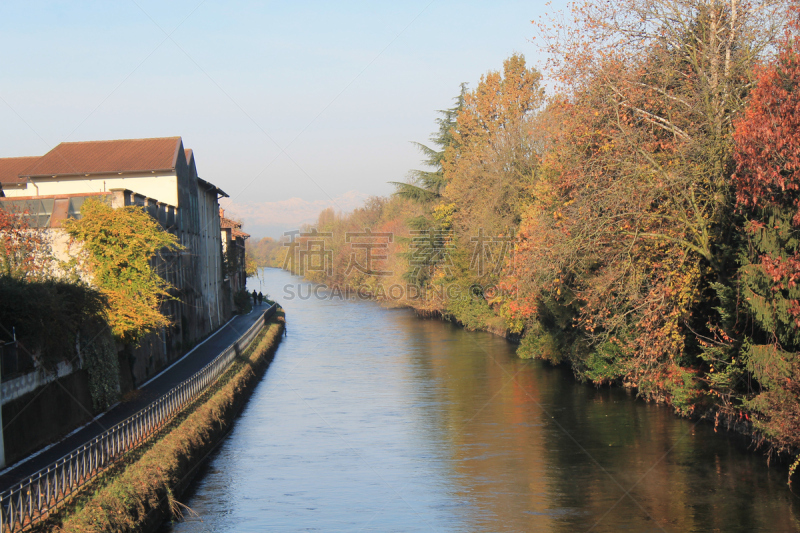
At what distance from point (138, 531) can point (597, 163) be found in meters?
12.9

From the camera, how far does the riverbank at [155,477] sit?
362 inches

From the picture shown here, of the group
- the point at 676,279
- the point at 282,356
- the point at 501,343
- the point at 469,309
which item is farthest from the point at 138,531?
the point at 469,309

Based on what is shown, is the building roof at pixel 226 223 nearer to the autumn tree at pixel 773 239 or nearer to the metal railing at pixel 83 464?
the metal railing at pixel 83 464

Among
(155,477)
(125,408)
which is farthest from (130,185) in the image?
(155,477)

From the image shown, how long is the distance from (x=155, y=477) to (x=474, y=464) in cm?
758

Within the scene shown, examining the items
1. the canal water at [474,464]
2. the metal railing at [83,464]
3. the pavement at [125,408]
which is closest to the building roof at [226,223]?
the pavement at [125,408]

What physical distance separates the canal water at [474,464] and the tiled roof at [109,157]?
1323 centimetres

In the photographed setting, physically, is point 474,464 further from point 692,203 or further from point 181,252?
point 181,252

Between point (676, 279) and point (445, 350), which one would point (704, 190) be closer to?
point (676, 279)

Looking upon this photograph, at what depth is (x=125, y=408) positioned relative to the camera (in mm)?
17672

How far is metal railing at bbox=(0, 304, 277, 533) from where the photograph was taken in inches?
334

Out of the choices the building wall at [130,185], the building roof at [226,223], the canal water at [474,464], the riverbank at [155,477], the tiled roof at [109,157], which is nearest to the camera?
the riverbank at [155,477]

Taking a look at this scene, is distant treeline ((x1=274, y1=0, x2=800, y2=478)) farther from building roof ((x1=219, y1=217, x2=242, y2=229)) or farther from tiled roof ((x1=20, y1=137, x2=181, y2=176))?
building roof ((x1=219, y1=217, x2=242, y2=229))

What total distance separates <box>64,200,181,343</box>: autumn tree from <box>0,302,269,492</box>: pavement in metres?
1.91
